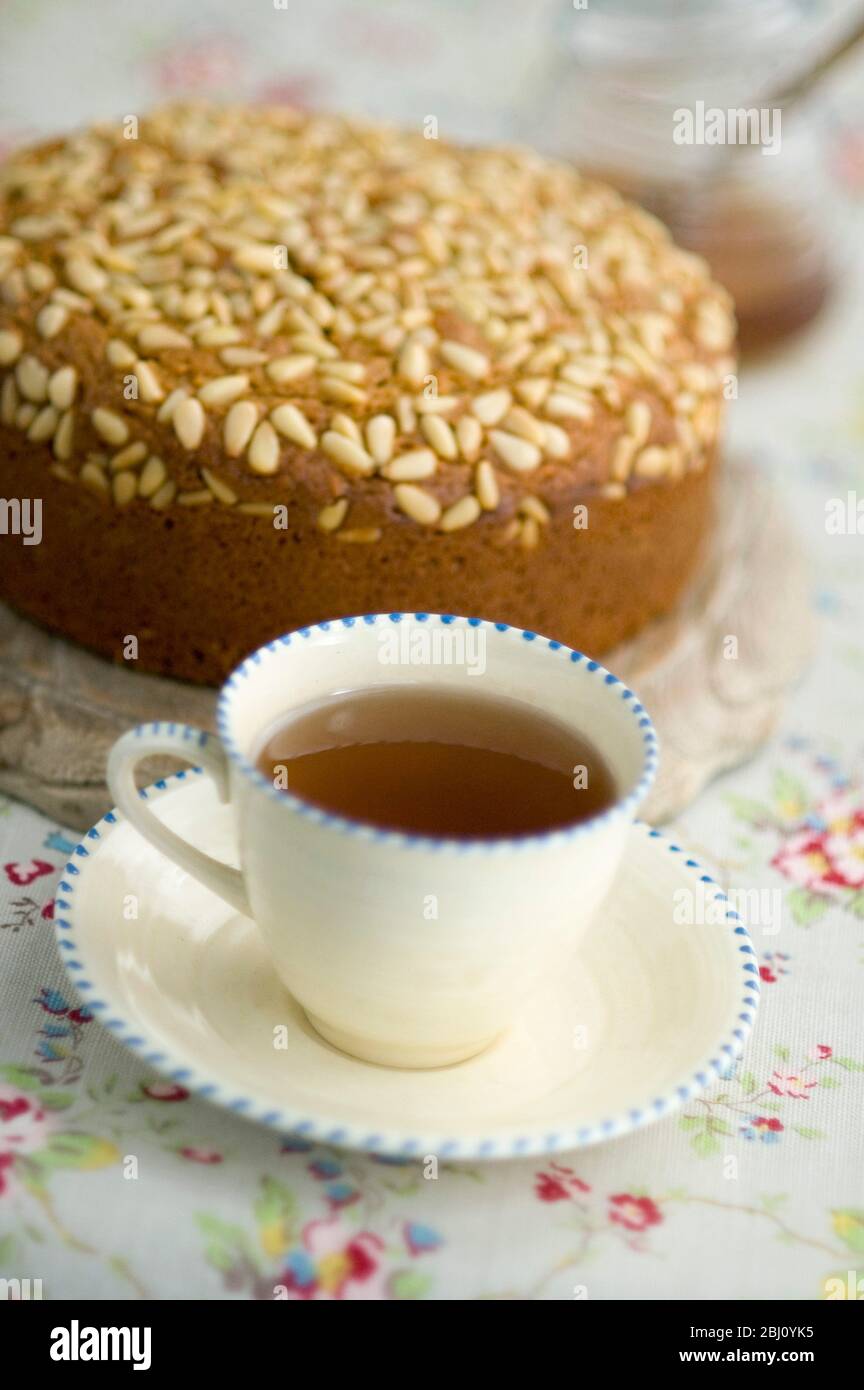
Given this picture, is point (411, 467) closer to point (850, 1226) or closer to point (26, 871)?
point (26, 871)

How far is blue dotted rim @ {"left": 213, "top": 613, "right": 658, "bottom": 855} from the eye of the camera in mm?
828

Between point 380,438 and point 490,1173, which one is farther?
point 380,438

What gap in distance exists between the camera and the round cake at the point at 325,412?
48.4 inches

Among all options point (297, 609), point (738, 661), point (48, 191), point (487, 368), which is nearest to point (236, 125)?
point (48, 191)

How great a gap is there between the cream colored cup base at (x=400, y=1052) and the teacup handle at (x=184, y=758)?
96 mm

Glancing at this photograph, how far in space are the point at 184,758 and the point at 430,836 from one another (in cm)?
17

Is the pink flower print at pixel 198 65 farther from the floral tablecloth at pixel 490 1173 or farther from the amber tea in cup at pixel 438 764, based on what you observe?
the amber tea in cup at pixel 438 764

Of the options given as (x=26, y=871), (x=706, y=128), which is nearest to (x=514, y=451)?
(x=26, y=871)

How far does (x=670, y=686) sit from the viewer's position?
139 centimetres

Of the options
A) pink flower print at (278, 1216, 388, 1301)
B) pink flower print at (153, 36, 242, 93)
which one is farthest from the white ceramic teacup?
pink flower print at (153, 36, 242, 93)

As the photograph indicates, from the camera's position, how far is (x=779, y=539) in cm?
159

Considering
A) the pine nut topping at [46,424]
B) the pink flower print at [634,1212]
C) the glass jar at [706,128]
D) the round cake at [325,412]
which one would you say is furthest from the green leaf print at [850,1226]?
the glass jar at [706,128]

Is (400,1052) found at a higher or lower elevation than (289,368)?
lower

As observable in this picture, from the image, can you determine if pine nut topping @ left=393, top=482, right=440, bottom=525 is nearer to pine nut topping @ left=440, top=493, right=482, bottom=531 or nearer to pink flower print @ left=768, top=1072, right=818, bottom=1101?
pine nut topping @ left=440, top=493, right=482, bottom=531
